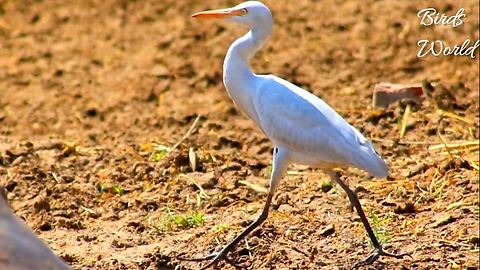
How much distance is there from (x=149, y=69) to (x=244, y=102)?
349 centimetres

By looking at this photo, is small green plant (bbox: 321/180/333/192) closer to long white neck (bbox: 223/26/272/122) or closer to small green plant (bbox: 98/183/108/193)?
long white neck (bbox: 223/26/272/122)

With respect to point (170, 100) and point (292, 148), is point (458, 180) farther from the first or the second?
point (170, 100)

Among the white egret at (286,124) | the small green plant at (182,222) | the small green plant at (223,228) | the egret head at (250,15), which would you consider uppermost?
the egret head at (250,15)

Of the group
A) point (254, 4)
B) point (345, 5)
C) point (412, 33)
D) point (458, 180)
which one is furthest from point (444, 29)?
point (254, 4)

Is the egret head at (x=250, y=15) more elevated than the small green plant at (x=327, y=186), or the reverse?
the egret head at (x=250, y=15)

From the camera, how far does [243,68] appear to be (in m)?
6.47

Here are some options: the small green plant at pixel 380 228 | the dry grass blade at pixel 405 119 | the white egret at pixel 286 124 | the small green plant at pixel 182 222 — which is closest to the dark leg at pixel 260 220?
the white egret at pixel 286 124

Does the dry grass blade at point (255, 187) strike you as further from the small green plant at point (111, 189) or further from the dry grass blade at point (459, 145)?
the dry grass blade at point (459, 145)

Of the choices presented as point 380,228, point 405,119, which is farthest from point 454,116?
point 380,228

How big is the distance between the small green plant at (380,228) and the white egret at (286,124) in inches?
10.3

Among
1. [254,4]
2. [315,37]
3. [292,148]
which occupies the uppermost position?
[254,4]

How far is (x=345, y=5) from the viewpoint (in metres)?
10.9

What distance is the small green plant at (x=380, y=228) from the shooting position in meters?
6.48

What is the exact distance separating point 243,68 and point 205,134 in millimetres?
2091
